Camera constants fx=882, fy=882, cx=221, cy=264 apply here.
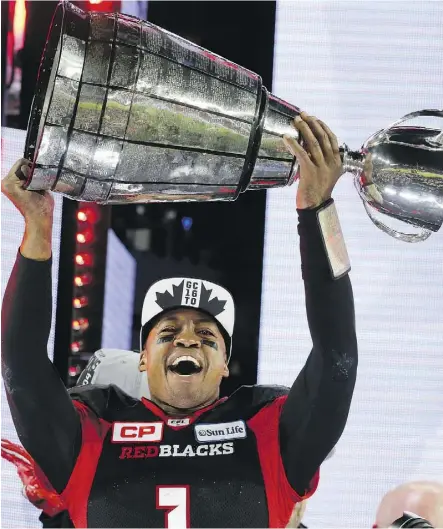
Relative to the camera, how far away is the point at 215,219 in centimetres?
240

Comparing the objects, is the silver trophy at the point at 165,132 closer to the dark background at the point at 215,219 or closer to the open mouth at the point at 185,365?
the open mouth at the point at 185,365

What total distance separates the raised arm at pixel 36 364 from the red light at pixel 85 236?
81cm

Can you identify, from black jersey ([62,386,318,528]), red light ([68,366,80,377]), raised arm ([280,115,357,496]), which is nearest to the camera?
raised arm ([280,115,357,496])

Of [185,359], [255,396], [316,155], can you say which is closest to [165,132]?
[316,155]

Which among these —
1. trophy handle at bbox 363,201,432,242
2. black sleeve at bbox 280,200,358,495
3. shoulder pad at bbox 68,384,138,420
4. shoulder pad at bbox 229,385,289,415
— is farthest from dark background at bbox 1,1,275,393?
trophy handle at bbox 363,201,432,242

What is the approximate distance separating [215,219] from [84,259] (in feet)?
1.29

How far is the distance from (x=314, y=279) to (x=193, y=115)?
0.38 metres

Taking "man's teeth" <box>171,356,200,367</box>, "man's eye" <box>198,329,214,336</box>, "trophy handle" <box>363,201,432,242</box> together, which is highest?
"trophy handle" <box>363,201,432,242</box>

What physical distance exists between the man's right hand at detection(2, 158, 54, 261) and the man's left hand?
0.37m

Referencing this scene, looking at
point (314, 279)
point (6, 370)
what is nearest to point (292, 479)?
point (314, 279)

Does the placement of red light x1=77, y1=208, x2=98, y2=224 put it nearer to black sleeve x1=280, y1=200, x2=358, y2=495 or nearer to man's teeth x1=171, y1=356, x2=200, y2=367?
man's teeth x1=171, y1=356, x2=200, y2=367

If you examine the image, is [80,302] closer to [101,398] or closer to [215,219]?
[215,219]

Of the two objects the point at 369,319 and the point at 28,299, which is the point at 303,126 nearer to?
the point at 28,299

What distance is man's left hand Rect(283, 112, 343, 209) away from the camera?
121 centimetres
